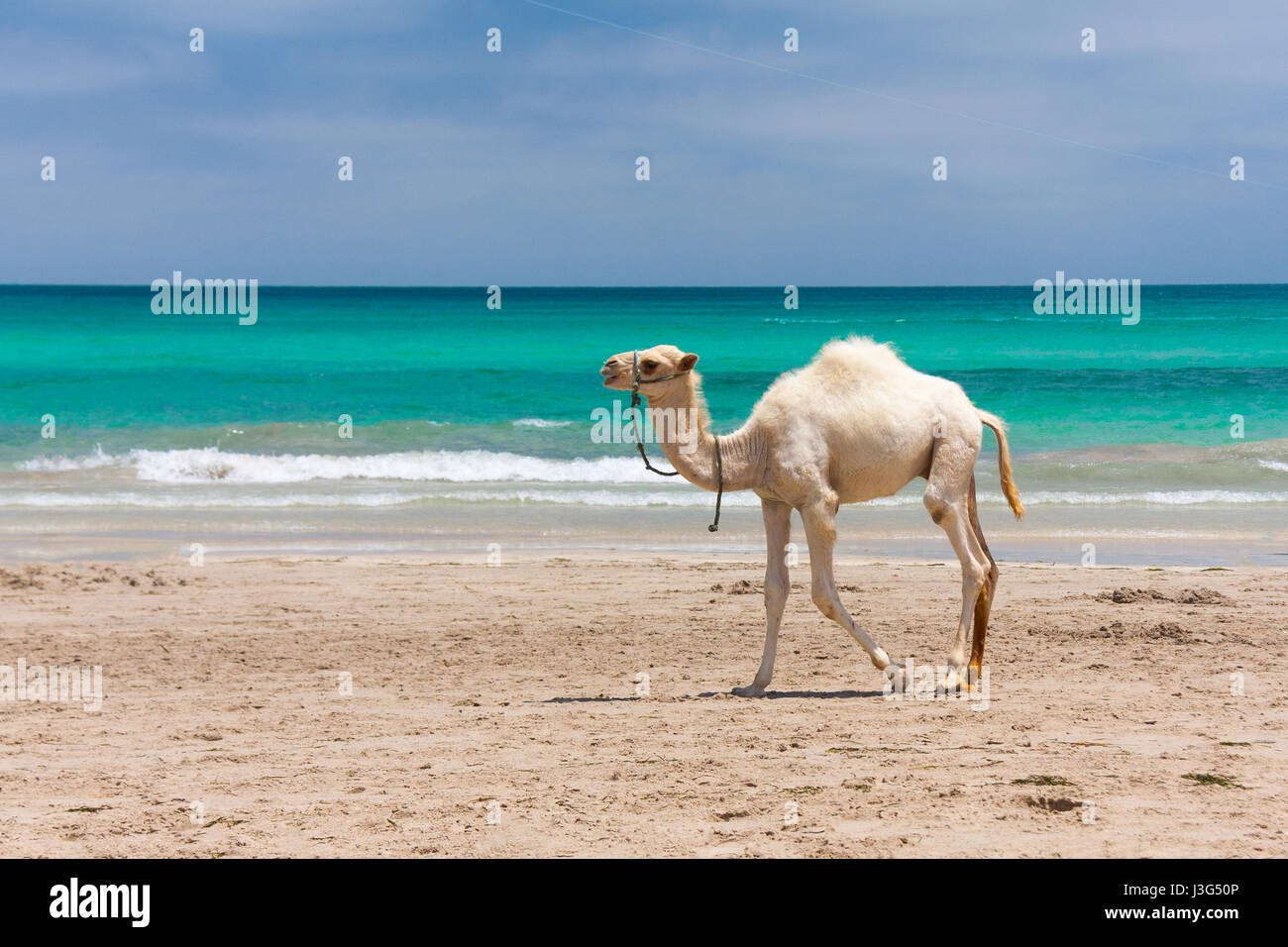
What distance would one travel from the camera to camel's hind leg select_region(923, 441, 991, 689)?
6.88m

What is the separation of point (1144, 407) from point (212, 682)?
92.8ft

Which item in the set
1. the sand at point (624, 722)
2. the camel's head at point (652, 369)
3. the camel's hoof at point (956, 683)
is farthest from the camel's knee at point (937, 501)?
the camel's head at point (652, 369)

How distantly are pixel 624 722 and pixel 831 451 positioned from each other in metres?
2.06

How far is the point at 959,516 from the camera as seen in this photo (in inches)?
273

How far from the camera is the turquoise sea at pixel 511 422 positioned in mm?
14992

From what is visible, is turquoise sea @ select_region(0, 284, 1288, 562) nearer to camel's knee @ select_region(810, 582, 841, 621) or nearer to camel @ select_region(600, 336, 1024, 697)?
camel @ select_region(600, 336, 1024, 697)

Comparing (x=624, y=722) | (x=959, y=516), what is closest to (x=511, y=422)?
(x=959, y=516)

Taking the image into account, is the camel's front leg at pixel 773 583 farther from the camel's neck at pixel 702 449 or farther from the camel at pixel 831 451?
the camel's neck at pixel 702 449

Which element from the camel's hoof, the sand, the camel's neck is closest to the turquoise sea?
the sand

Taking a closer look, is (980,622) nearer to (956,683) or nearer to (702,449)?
(956,683)

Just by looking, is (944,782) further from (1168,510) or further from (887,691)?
(1168,510)

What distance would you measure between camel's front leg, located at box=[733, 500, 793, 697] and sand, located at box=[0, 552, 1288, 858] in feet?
0.57
